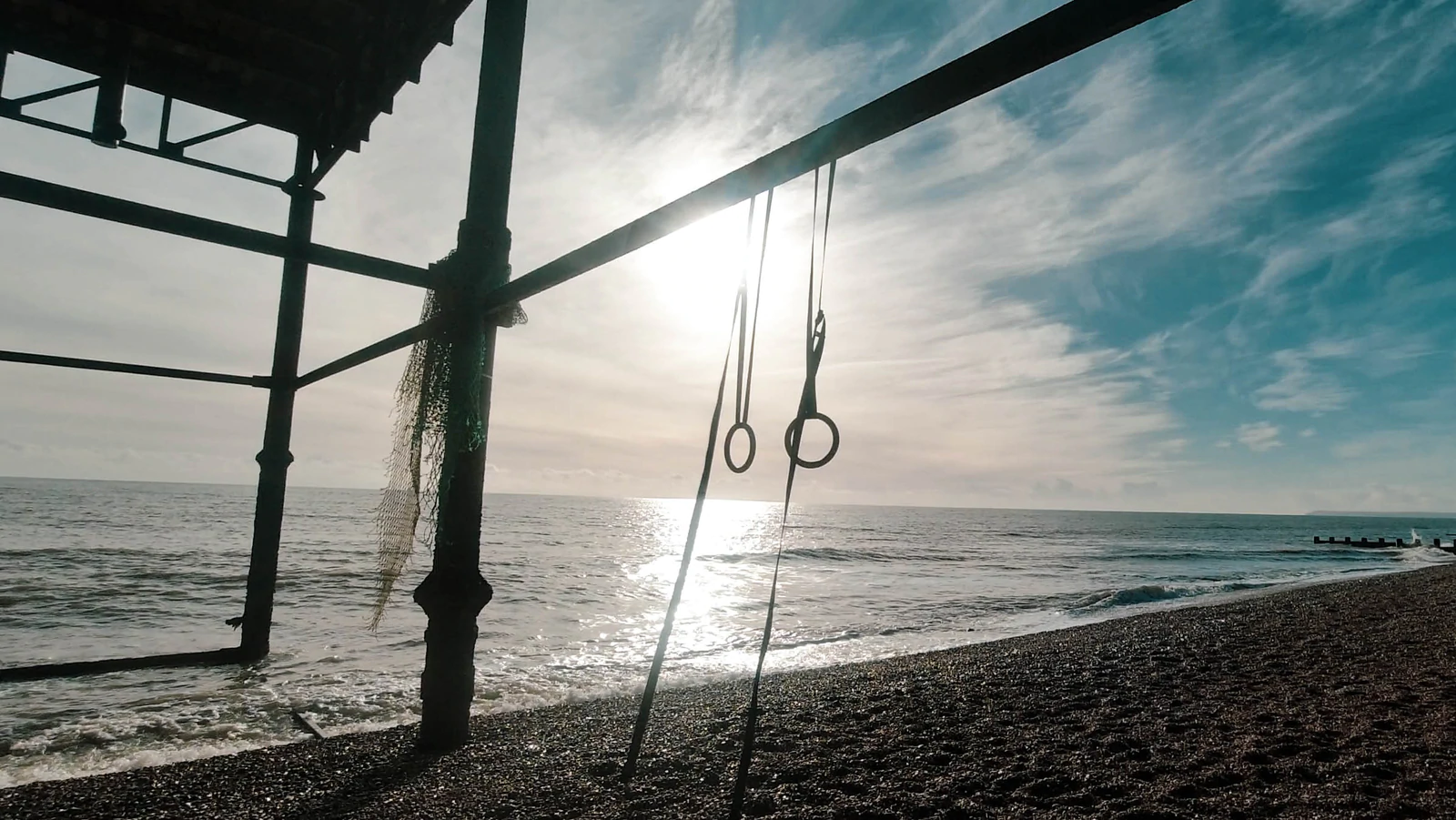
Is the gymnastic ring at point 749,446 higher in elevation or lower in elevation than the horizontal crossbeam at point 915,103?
lower

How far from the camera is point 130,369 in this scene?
5543mm

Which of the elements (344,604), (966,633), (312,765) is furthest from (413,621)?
(966,633)

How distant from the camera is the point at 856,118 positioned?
75.7 inches

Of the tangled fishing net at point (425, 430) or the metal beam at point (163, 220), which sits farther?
the tangled fishing net at point (425, 430)

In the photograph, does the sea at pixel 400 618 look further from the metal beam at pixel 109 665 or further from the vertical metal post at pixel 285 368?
the vertical metal post at pixel 285 368

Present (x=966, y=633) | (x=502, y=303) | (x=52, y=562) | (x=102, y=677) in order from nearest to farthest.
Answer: (x=502, y=303)
(x=102, y=677)
(x=966, y=633)
(x=52, y=562)

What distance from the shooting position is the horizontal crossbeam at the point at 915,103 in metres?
1.53

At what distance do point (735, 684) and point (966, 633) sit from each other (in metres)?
6.50

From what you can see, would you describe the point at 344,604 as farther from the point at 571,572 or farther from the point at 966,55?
the point at 966,55

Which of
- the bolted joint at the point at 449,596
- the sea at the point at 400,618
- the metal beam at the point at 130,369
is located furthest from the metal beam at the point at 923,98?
the sea at the point at 400,618

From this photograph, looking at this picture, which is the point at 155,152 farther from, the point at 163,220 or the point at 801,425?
the point at 801,425

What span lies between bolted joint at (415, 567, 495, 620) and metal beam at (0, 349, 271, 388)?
3329mm

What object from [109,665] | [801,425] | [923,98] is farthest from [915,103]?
[109,665]

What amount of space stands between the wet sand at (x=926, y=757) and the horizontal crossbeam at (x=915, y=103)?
127 inches
